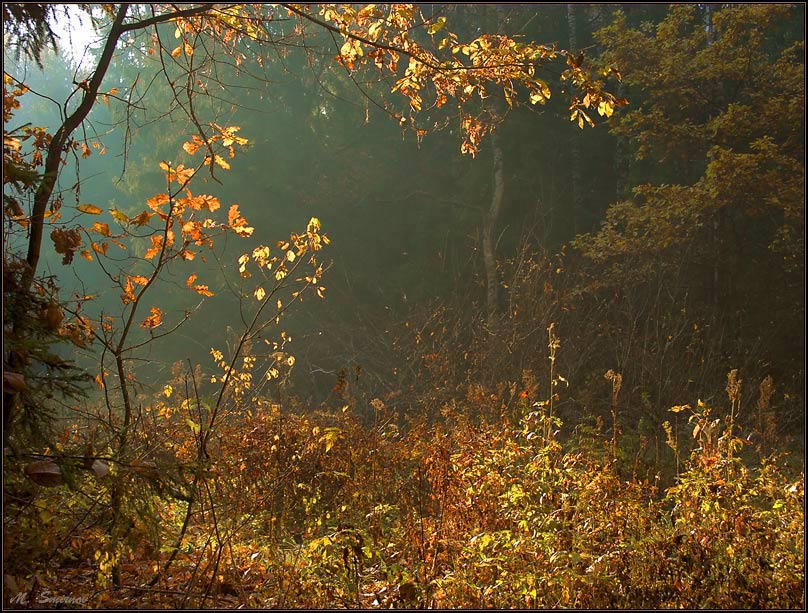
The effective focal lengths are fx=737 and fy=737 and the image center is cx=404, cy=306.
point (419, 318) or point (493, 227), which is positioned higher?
point (493, 227)

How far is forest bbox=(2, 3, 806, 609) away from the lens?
310 cm

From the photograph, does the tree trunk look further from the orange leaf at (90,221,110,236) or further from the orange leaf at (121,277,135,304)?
the orange leaf at (90,221,110,236)

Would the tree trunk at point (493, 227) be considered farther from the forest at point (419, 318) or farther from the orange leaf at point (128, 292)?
the orange leaf at point (128, 292)

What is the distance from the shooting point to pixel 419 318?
466 inches

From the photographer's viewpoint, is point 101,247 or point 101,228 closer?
point 101,228

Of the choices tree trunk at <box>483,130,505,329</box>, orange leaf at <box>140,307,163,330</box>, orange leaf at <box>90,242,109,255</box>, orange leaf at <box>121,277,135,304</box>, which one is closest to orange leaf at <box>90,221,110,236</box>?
orange leaf at <box>90,242,109,255</box>

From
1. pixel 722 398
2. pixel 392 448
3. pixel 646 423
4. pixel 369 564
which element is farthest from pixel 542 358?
pixel 369 564

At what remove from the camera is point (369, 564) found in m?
4.02

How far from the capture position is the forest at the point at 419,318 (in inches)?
122

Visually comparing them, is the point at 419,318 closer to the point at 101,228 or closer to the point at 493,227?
the point at 493,227

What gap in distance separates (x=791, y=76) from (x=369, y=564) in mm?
9883

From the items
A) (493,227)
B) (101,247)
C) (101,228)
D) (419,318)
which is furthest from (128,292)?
(493,227)

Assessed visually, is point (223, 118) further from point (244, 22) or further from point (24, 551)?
point (24, 551)

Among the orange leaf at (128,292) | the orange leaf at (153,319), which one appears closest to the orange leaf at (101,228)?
the orange leaf at (128,292)
